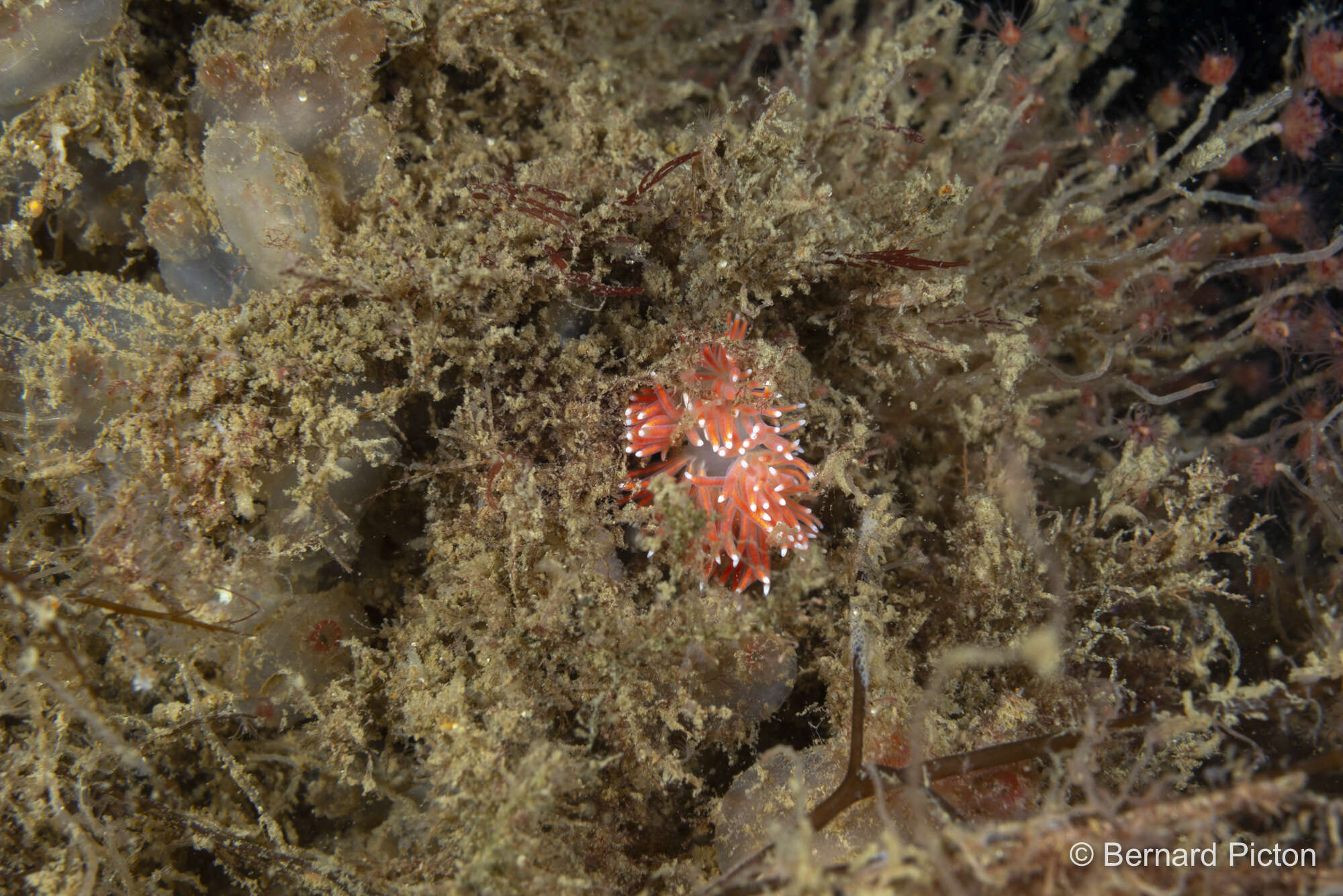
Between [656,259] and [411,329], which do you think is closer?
[411,329]

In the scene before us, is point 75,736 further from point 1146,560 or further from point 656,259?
point 1146,560

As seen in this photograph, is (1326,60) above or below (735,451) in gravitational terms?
above

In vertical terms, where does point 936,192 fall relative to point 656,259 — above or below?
above

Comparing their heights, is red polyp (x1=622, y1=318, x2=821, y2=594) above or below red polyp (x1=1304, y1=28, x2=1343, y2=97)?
below

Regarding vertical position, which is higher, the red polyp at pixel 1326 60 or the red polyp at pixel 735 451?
the red polyp at pixel 1326 60

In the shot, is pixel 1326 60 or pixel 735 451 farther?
pixel 1326 60

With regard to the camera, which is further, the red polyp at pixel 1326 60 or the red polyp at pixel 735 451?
the red polyp at pixel 1326 60

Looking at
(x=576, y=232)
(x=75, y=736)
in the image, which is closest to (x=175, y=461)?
(x=75, y=736)

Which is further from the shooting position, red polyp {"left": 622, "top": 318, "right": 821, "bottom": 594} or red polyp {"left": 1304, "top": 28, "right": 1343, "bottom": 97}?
red polyp {"left": 1304, "top": 28, "right": 1343, "bottom": 97}
